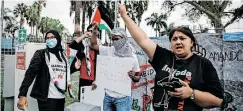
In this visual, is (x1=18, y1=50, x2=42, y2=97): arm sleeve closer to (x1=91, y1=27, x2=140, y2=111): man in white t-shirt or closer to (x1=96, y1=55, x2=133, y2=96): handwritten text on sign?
(x1=96, y1=55, x2=133, y2=96): handwritten text on sign

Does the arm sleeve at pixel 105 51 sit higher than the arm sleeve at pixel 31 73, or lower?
higher

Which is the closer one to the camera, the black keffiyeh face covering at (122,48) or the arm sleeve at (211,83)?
the arm sleeve at (211,83)

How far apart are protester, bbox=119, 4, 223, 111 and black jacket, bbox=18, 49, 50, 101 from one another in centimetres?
209

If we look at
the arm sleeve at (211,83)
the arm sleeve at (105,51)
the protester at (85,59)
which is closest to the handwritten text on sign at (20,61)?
the protester at (85,59)

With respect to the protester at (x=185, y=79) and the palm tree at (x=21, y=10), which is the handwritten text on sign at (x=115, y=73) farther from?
the palm tree at (x=21, y=10)

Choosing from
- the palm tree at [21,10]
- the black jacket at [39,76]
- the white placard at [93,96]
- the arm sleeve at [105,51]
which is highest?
the palm tree at [21,10]

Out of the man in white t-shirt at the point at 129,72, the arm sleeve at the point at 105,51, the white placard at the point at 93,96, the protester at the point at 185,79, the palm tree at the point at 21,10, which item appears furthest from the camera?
the palm tree at the point at 21,10

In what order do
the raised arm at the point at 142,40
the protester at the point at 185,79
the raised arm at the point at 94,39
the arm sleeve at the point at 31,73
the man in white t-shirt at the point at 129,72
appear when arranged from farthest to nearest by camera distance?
the raised arm at the point at 94,39, the arm sleeve at the point at 31,73, the man in white t-shirt at the point at 129,72, the raised arm at the point at 142,40, the protester at the point at 185,79

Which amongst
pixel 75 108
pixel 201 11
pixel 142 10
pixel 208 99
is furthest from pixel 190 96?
pixel 142 10

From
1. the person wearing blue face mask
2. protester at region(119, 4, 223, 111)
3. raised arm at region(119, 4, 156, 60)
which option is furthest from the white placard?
protester at region(119, 4, 223, 111)

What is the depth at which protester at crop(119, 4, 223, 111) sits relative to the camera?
2.27m

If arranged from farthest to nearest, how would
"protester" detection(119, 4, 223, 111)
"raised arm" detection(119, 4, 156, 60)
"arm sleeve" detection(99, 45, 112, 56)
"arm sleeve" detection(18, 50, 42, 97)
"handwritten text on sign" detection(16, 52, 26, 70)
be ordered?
"handwritten text on sign" detection(16, 52, 26, 70) < "arm sleeve" detection(99, 45, 112, 56) < "arm sleeve" detection(18, 50, 42, 97) < "raised arm" detection(119, 4, 156, 60) < "protester" detection(119, 4, 223, 111)

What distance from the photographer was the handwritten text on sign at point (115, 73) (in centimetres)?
397

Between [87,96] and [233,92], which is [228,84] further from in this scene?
[87,96]
